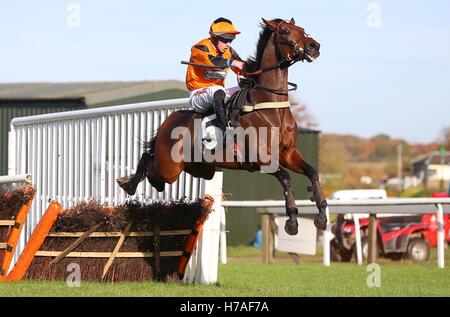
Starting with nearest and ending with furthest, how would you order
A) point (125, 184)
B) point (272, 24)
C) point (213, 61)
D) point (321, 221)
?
1. point (321, 221)
2. point (272, 24)
3. point (213, 61)
4. point (125, 184)

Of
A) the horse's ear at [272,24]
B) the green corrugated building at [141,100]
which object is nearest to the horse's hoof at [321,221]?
the horse's ear at [272,24]

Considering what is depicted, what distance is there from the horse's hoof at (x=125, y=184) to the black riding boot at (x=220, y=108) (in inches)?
61.9

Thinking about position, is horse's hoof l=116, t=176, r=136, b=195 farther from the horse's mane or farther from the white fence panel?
the horse's mane

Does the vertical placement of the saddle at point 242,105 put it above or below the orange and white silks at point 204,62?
below

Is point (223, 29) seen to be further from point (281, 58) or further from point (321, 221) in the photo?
point (321, 221)

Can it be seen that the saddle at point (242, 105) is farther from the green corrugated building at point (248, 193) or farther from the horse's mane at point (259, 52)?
the green corrugated building at point (248, 193)

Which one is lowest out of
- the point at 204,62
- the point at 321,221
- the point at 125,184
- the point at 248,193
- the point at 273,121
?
the point at 248,193

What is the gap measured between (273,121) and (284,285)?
115 inches

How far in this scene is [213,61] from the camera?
1010 cm

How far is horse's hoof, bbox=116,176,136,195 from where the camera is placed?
35.7 ft

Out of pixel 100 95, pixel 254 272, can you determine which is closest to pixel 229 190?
pixel 100 95

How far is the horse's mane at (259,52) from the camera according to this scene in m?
10.1

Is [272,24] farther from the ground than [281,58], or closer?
farther from the ground

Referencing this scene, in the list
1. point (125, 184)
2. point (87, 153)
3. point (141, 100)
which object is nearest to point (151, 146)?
point (125, 184)
